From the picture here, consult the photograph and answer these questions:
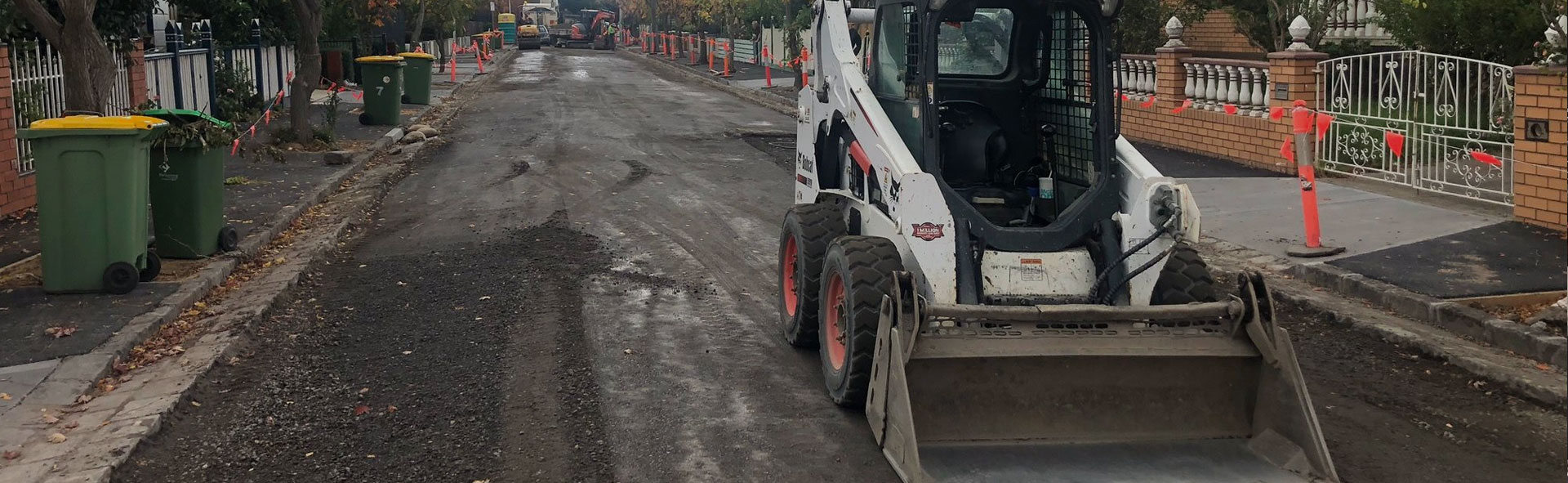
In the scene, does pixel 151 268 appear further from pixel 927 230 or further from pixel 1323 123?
pixel 1323 123

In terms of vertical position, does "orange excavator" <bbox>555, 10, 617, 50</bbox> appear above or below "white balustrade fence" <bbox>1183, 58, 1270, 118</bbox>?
above

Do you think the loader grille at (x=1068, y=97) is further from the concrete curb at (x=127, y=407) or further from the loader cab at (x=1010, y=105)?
the concrete curb at (x=127, y=407)

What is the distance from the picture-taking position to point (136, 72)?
18.1 m

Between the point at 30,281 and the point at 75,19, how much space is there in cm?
231

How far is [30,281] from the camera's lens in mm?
9445

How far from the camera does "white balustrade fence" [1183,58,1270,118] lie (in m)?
15.5

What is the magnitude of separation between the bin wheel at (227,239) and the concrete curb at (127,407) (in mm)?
316

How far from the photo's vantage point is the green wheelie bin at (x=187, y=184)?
1003 cm

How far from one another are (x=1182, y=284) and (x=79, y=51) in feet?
28.2

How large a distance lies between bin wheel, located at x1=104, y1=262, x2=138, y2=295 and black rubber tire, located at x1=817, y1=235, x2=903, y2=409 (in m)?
4.97

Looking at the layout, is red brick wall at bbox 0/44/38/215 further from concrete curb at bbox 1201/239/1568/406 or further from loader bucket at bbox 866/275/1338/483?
concrete curb at bbox 1201/239/1568/406

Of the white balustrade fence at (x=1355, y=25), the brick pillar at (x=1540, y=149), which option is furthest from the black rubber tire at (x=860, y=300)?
the white balustrade fence at (x=1355, y=25)

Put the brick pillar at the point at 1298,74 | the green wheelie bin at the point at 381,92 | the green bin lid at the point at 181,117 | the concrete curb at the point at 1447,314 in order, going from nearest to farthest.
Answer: the concrete curb at the point at 1447,314
the green bin lid at the point at 181,117
the brick pillar at the point at 1298,74
the green wheelie bin at the point at 381,92

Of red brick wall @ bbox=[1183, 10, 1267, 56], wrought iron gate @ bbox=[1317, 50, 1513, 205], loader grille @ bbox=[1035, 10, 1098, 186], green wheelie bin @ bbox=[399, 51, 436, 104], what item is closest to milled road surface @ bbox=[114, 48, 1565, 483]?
loader grille @ bbox=[1035, 10, 1098, 186]
